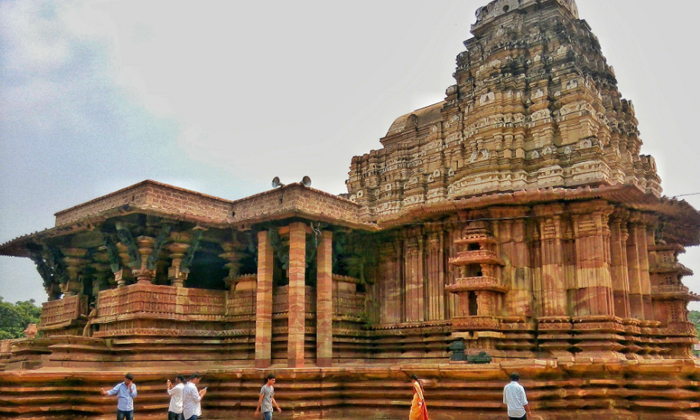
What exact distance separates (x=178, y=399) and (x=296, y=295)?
505 cm

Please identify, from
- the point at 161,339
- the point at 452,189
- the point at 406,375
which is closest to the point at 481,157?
the point at 452,189

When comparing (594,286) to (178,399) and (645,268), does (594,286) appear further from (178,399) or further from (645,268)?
(178,399)

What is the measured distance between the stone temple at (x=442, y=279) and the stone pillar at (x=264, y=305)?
0.14 ft

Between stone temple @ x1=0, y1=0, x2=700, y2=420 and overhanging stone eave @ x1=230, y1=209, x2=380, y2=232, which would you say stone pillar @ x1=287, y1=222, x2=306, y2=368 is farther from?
overhanging stone eave @ x1=230, y1=209, x2=380, y2=232

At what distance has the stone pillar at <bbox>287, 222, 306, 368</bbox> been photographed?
593 inches

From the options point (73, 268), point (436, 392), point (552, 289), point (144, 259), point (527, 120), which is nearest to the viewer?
point (436, 392)

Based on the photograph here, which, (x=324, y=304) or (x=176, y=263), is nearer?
(x=324, y=304)

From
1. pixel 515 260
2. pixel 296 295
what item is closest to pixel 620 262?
pixel 515 260

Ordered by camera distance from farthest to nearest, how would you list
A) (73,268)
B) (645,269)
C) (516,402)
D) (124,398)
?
(73,268) → (645,269) → (124,398) → (516,402)

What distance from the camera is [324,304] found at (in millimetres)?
16125

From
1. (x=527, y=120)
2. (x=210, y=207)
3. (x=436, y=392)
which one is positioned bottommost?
(x=436, y=392)

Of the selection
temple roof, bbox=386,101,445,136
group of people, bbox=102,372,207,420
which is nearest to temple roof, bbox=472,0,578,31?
temple roof, bbox=386,101,445,136

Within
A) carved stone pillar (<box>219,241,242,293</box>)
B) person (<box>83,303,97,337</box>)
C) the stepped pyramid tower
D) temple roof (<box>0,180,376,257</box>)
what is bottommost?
person (<box>83,303,97,337</box>)

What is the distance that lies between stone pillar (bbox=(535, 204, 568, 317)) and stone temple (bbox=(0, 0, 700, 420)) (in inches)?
2.1
